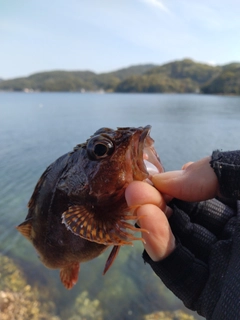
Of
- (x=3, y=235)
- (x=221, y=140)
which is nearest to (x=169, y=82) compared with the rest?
(x=221, y=140)

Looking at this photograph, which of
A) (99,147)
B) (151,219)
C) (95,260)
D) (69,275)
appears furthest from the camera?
(95,260)

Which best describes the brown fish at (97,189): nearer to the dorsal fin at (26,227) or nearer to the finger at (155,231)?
the finger at (155,231)

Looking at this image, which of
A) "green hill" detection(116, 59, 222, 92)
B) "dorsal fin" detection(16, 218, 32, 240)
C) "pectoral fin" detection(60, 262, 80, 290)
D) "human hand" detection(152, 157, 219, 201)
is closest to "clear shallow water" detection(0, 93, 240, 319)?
"pectoral fin" detection(60, 262, 80, 290)

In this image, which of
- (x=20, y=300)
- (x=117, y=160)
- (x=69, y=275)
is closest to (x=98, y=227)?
(x=117, y=160)

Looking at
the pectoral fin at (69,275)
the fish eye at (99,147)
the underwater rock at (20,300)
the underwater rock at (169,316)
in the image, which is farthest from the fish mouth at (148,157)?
the underwater rock at (20,300)

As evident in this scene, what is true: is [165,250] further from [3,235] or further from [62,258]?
[3,235]

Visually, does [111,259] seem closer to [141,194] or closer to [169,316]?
[141,194]
